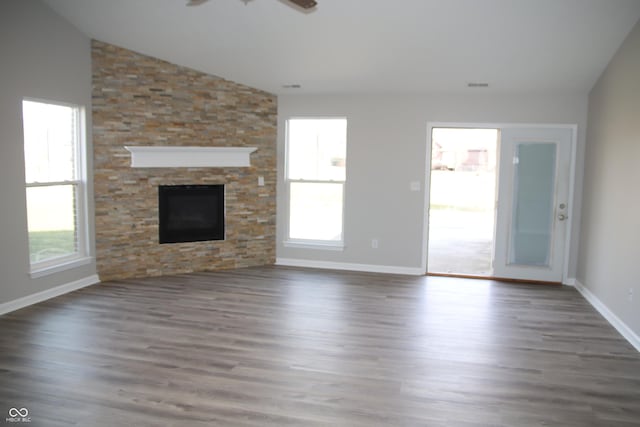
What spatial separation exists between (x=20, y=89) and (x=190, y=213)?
97.0 inches

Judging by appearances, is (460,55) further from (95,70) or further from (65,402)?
(65,402)

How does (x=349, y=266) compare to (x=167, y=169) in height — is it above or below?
below

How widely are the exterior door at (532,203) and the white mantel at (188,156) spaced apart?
3413 mm

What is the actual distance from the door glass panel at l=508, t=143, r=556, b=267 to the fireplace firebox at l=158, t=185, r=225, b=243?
12.9ft

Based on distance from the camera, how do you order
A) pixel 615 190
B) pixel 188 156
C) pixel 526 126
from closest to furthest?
pixel 615 190, pixel 526 126, pixel 188 156

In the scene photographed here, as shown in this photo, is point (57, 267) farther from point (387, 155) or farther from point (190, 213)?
point (387, 155)

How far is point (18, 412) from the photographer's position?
9.70 ft

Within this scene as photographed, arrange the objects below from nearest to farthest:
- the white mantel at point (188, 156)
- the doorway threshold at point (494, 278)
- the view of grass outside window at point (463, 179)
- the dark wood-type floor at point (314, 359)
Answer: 1. the dark wood-type floor at point (314, 359)
2. the white mantel at point (188, 156)
3. the doorway threshold at point (494, 278)
4. the view of grass outside window at point (463, 179)

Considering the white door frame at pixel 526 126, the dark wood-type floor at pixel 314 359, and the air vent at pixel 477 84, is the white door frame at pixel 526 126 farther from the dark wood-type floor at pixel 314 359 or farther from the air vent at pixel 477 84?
the dark wood-type floor at pixel 314 359

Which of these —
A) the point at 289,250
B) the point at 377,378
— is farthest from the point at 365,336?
the point at 289,250

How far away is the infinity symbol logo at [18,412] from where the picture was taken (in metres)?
2.92

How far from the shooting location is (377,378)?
11.5 ft

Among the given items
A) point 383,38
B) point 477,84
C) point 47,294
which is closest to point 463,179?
point 477,84

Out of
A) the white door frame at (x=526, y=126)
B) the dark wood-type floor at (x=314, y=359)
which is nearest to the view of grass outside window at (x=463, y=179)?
the white door frame at (x=526, y=126)
